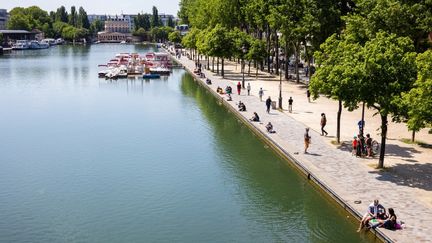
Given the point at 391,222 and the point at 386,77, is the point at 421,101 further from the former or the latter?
the point at 391,222

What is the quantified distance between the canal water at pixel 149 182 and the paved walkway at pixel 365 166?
129 centimetres

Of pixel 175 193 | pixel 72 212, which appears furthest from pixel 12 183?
pixel 175 193

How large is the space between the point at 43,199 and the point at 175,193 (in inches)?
270

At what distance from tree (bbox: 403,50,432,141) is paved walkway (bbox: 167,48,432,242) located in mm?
3554

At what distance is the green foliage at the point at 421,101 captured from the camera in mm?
23250

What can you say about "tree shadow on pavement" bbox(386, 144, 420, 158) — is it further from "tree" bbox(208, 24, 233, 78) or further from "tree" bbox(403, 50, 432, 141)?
"tree" bbox(208, 24, 233, 78)

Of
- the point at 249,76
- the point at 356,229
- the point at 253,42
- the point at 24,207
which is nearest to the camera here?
the point at 356,229

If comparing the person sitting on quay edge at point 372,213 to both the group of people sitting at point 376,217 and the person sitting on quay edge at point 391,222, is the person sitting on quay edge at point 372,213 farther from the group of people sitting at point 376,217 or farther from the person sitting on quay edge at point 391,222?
the person sitting on quay edge at point 391,222

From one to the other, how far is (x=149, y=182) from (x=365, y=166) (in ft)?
40.7

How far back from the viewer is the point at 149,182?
2950 cm

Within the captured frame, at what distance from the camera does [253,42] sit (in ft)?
246

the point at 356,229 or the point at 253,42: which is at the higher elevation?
the point at 253,42

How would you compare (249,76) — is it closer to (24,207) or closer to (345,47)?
(345,47)

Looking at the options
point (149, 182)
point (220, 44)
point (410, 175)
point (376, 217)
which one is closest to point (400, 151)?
point (410, 175)
